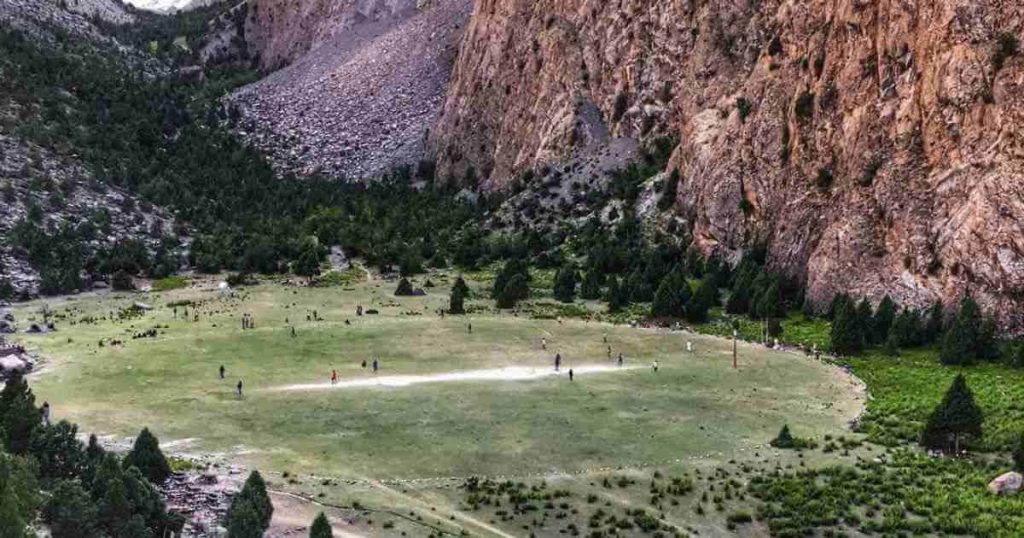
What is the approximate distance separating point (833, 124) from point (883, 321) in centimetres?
2161

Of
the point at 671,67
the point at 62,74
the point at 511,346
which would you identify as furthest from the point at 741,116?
the point at 62,74

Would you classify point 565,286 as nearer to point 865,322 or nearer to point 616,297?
point 616,297

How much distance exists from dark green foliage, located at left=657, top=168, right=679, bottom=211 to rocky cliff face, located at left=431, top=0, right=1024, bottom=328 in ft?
6.63

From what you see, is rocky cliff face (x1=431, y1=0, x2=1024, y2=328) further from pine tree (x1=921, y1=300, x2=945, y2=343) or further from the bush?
the bush

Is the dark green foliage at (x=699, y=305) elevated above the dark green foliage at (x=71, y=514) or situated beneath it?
elevated above

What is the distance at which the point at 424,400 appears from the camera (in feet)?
181

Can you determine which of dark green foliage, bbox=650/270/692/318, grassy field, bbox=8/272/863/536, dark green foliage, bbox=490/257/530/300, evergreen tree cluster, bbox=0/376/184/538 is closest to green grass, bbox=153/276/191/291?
grassy field, bbox=8/272/863/536

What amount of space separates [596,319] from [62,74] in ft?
328

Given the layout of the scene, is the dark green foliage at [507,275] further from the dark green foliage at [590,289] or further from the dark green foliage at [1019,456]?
the dark green foliage at [1019,456]

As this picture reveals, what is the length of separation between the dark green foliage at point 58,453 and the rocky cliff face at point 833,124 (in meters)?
55.3

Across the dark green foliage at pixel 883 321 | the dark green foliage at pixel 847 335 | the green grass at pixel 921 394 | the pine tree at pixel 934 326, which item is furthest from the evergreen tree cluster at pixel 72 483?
the pine tree at pixel 934 326

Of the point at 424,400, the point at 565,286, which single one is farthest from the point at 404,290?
the point at 424,400

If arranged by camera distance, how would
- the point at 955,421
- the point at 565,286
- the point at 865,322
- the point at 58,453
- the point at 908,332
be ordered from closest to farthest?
the point at 58,453, the point at 955,421, the point at 908,332, the point at 865,322, the point at 565,286

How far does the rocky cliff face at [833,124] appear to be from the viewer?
70.8 m
